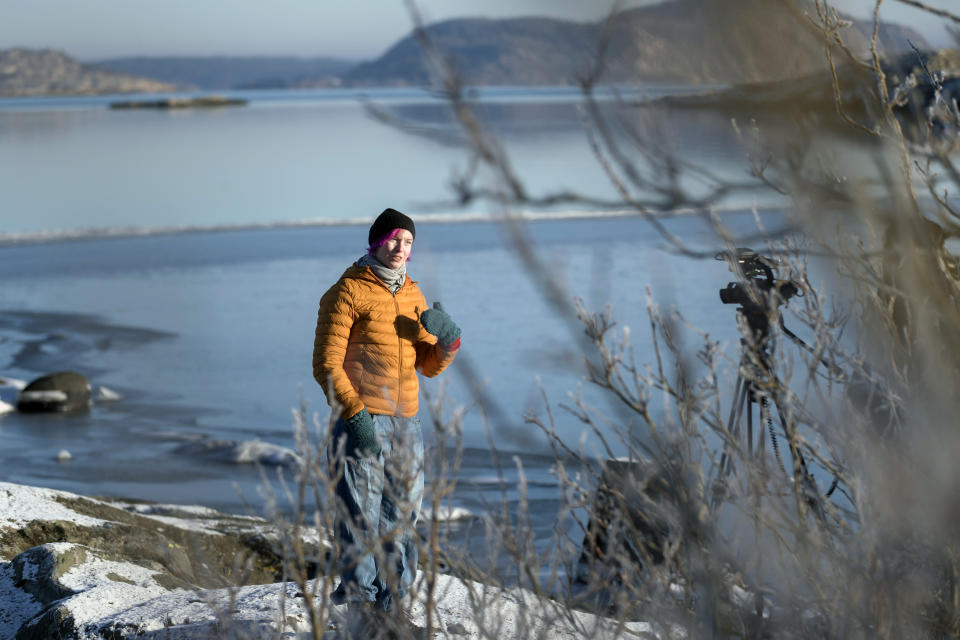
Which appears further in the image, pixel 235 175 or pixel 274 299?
pixel 235 175

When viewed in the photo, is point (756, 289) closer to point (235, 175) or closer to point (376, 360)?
point (376, 360)

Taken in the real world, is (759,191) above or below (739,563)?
above

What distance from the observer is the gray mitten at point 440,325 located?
12.4 ft

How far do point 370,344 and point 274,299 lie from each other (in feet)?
33.7

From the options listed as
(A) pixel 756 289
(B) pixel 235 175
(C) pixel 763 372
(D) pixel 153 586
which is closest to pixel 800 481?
(C) pixel 763 372

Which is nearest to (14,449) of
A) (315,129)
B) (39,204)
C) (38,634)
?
(38,634)

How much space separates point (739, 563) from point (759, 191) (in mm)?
820

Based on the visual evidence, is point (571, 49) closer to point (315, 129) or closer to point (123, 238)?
point (123, 238)

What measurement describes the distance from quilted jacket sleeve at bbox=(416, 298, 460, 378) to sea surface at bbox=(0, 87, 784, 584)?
0.27 metres

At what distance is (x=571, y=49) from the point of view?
1.36 metres

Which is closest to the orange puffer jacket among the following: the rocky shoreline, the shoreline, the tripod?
the rocky shoreline

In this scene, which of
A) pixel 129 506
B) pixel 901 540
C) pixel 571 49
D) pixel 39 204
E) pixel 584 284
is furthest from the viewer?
pixel 39 204

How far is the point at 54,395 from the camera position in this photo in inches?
367

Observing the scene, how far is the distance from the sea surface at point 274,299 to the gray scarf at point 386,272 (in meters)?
0.52
